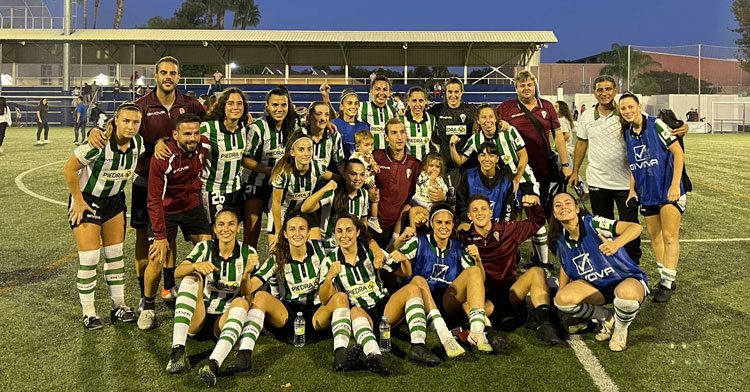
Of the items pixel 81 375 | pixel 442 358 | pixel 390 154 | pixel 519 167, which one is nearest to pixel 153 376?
pixel 81 375

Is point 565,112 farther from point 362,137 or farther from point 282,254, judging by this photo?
point 282,254

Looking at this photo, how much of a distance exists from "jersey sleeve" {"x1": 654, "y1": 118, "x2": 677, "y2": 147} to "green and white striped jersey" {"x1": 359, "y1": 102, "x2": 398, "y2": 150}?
8.12 ft

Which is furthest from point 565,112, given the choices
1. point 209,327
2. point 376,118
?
point 209,327

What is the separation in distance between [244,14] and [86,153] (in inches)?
2632

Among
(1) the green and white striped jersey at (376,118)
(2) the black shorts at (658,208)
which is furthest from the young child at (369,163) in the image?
(2) the black shorts at (658,208)

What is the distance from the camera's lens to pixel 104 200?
427 centimetres

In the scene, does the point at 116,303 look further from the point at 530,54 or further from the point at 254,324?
the point at 530,54

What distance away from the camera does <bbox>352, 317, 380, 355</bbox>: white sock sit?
350cm

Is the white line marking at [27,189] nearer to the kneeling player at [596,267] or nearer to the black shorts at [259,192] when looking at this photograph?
the black shorts at [259,192]

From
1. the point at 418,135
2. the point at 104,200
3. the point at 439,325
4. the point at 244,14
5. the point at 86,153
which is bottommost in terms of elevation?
the point at 439,325

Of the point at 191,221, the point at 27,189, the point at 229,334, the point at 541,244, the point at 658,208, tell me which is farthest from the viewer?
the point at 27,189

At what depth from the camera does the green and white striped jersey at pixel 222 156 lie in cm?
469

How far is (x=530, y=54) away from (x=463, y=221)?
29.2 metres

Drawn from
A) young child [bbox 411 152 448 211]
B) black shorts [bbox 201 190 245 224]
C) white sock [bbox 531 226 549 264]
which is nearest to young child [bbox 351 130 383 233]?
young child [bbox 411 152 448 211]
